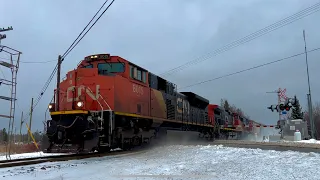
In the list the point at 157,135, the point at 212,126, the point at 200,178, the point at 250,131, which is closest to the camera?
the point at 200,178

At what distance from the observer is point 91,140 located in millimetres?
11273

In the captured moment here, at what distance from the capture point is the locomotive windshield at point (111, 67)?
13914mm

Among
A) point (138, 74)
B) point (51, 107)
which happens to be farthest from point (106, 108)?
point (138, 74)

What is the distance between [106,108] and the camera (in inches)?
493

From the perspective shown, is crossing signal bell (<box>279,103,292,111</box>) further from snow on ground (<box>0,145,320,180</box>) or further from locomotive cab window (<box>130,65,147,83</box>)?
snow on ground (<box>0,145,320,180</box>)

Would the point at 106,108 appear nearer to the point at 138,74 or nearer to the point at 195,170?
the point at 138,74

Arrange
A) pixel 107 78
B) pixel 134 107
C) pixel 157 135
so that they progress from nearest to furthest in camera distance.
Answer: pixel 107 78 < pixel 134 107 < pixel 157 135

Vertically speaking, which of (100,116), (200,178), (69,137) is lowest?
(200,178)

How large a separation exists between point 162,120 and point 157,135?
0.93 meters

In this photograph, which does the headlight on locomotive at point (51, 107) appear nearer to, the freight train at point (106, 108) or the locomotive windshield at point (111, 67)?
the freight train at point (106, 108)

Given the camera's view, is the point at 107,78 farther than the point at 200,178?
Yes

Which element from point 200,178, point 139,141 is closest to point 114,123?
point 139,141

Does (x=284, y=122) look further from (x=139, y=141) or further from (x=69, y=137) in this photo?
(x=69, y=137)

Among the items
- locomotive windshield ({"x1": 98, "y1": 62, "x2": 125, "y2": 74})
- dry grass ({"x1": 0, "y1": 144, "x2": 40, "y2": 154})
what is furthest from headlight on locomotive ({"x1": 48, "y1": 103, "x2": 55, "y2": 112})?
dry grass ({"x1": 0, "y1": 144, "x2": 40, "y2": 154})
